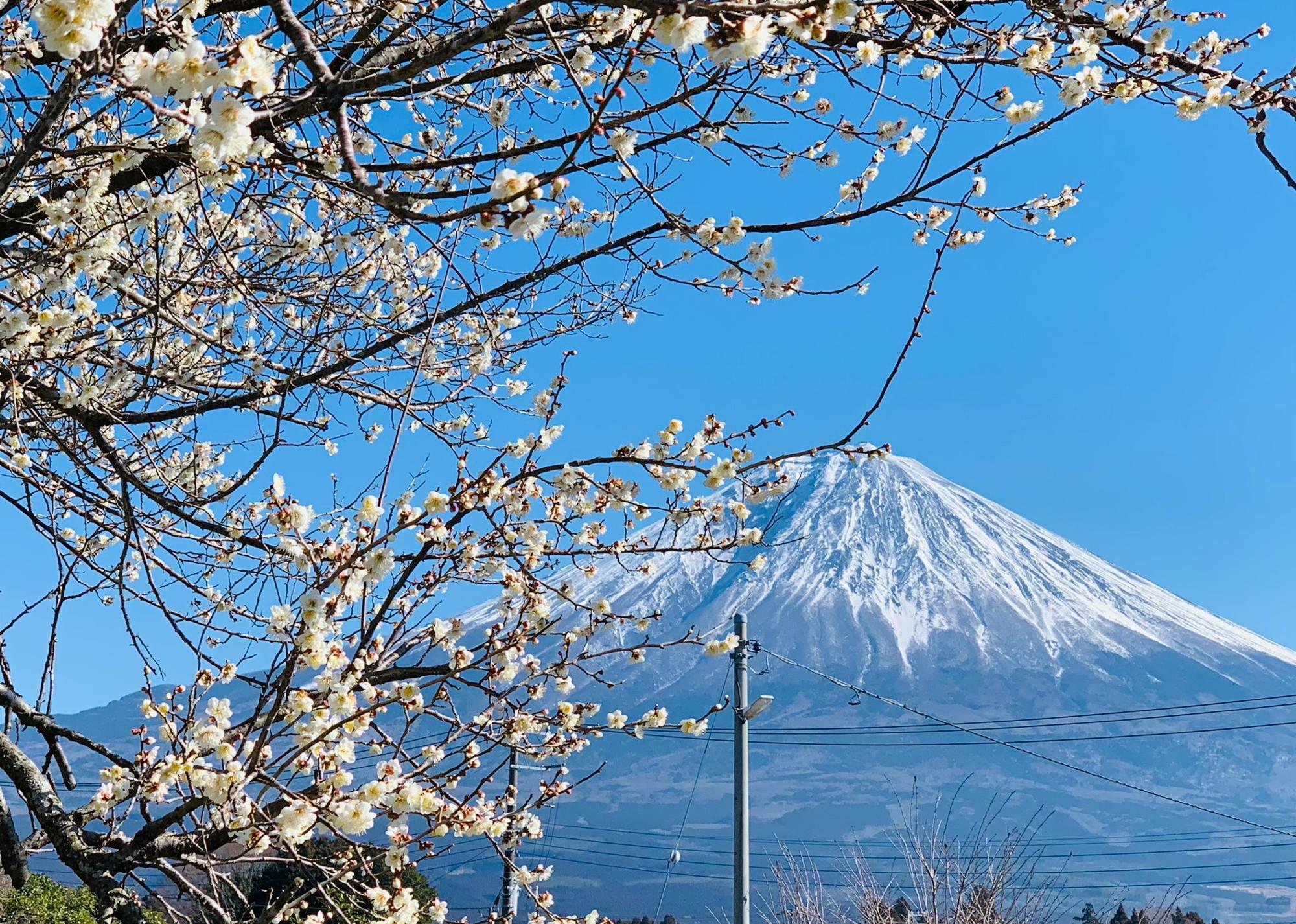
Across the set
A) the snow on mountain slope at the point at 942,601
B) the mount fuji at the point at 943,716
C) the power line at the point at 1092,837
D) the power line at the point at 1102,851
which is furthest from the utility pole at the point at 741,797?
the snow on mountain slope at the point at 942,601

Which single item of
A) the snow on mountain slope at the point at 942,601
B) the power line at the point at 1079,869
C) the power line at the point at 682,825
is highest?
the snow on mountain slope at the point at 942,601

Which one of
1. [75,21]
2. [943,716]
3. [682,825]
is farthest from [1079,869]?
[75,21]

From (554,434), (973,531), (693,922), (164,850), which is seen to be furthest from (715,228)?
(973,531)

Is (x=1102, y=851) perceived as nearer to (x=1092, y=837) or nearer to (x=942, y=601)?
(x=1092, y=837)

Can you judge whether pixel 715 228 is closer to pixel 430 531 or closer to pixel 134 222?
pixel 430 531

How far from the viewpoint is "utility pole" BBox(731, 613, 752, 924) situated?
9852 mm

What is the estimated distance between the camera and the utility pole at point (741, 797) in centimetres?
985

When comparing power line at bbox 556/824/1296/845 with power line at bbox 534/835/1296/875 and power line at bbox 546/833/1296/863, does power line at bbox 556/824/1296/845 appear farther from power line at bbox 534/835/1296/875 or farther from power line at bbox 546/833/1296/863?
power line at bbox 534/835/1296/875

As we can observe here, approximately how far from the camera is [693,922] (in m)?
105

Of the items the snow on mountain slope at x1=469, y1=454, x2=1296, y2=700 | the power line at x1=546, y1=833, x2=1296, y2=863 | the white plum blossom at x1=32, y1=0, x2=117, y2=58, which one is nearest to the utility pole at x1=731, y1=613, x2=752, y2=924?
the white plum blossom at x1=32, y1=0, x2=117, y2=58

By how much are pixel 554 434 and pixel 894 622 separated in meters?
160

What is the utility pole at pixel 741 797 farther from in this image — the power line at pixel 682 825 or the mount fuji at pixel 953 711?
the mount fuji at pixel 953 711

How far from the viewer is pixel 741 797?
34.4 feet

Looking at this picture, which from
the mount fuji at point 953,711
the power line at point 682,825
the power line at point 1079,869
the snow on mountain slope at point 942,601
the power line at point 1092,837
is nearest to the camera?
the power line at point 682,825
